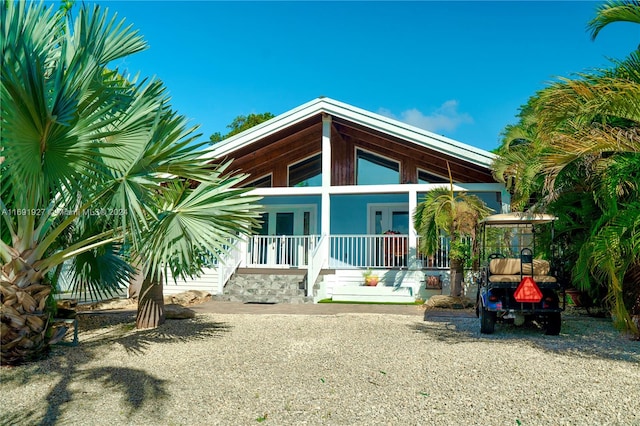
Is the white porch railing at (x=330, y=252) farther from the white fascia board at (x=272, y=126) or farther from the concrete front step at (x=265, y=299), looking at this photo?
the white fascia board at (x=272, y=126)

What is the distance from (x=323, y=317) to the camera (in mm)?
10273

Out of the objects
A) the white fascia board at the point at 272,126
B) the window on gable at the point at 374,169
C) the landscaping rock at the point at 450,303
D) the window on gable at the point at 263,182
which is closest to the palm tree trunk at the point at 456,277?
the landscaping rock at the point at 450,303

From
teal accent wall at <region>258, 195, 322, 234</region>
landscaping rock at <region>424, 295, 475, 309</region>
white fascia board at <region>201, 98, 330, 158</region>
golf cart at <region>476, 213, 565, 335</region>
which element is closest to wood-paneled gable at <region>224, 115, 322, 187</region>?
teal accent wall at <region>258, 195, 322, 234</region>

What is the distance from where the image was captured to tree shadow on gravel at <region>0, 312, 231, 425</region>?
4547 millimetres

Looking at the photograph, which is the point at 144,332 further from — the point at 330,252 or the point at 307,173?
the point at 307,173

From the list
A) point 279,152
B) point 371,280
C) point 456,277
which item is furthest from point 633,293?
point 279,152

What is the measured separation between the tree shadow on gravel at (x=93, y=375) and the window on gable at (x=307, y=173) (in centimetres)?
937

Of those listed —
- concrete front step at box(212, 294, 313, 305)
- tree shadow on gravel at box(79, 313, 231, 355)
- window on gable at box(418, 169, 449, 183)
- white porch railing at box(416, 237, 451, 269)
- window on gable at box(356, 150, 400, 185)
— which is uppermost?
window on gable at box(356, 150, 400, 185)

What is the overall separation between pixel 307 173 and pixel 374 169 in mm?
2629

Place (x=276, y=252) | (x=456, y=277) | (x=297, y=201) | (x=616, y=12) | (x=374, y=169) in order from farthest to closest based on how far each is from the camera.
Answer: (x=297, y=201), (x=374, y=169), (x=276, y=252), (x=456, y=277), (x=616, y=12)

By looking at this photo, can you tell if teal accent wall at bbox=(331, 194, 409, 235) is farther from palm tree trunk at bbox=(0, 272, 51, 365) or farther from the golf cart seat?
palm tree trunk at bbox=(0, 272, 51, 365)

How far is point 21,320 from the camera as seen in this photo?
5969mm

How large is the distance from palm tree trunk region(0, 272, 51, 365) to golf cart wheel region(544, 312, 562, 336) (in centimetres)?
772

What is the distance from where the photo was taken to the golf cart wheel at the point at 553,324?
25.7 feet
